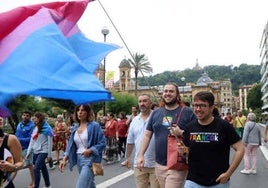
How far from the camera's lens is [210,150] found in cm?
434

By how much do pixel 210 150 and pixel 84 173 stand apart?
2165mm

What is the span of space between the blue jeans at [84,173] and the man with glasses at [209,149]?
178 cm

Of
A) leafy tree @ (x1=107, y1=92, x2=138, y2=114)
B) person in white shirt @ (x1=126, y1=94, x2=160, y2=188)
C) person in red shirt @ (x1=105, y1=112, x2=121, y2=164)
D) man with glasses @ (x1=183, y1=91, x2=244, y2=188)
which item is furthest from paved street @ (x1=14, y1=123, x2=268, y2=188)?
leafy tree @ (x1=107, y1=92, x2=138, y2=114)

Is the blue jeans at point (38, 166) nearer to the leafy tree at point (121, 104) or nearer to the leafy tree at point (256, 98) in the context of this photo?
the leafy tree at point (121, 104)

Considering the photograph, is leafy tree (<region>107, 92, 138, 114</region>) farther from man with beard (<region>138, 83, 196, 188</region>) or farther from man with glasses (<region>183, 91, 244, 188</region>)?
man with glasses (<region>183, 91, 244, 188</region>)

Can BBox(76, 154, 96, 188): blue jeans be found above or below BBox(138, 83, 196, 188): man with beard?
below

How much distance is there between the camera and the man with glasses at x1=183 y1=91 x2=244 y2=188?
433cm

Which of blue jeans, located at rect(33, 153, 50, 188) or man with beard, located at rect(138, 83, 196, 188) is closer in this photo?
man with beard, located at rect(138, 83, 196, 188)

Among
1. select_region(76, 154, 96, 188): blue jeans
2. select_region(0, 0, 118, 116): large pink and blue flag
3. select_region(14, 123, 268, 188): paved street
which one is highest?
select_region(0, 0, 118, 116): large pink and blue flag

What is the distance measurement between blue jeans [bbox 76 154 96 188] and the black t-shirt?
72.2 inches

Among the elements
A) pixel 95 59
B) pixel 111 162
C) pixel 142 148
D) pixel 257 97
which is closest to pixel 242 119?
pixel 111 162

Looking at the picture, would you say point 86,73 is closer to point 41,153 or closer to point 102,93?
point 102,93

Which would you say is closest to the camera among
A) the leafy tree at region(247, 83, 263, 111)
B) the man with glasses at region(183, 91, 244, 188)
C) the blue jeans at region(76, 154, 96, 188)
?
the man with glasses at region(183, 91, 244, 188)

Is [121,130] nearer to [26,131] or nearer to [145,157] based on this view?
[26,131]
